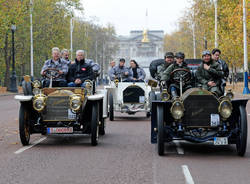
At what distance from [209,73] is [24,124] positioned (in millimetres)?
3734

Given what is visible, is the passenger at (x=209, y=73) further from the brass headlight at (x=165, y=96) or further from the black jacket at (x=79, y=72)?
the black jacket at (x=79, y=72)

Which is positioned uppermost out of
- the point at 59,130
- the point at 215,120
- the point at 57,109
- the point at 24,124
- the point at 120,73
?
the point at 120,73

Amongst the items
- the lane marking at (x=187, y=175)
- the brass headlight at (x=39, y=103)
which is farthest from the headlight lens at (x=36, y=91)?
the lane marking at (x=187, y=175)

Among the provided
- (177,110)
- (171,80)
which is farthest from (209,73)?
(177,110)

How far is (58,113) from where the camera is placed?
1180cm

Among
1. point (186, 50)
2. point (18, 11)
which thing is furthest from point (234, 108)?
point (186, 50)

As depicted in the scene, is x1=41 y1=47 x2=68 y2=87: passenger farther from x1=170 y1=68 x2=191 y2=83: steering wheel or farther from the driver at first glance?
x1=170 y1=68 x2=191 y2=83: steering wheel

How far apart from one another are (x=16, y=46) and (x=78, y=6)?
11.7 m

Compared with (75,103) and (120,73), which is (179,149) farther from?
(120,73)

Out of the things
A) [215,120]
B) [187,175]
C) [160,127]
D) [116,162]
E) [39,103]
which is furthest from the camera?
[39,103]

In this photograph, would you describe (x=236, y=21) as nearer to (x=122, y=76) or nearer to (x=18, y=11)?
(x=18, y=11)

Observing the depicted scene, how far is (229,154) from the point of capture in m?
10.6

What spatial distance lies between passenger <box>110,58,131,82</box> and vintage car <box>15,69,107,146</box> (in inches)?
353

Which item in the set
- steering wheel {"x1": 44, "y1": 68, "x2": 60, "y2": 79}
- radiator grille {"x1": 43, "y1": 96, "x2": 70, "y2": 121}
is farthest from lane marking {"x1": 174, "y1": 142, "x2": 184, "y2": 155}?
steering wheel {"x1": 44, "y1": 68, "x2": 60, "y2": 79}
